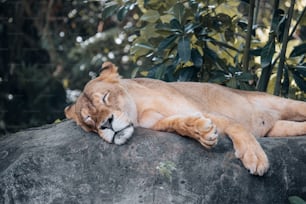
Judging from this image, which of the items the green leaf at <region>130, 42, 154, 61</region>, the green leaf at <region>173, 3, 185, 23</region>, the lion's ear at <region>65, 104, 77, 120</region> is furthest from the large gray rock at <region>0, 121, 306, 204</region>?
the green leaf at <region>130, 42, 154, 61</region>

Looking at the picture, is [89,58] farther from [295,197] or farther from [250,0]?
[295,197]

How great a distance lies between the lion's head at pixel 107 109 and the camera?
4730 mm

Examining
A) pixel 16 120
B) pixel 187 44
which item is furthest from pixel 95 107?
pixel 16 120

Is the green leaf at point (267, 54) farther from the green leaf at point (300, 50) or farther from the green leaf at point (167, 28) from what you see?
the green leaf at point (167, 28)

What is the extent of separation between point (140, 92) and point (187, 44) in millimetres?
1147

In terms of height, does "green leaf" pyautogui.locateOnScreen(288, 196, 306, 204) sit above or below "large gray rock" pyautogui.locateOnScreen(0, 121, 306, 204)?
below

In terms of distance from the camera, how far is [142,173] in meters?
4.55

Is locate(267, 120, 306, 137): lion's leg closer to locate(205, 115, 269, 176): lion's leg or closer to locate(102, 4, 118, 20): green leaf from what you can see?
locate(205, 115, 269, 176): lion's leg

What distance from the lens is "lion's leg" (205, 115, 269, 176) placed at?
4594 mm

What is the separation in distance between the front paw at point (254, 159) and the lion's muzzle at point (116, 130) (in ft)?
2.26

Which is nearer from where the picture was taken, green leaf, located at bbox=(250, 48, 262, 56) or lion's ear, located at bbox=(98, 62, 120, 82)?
lion's ear, located at bbox=(98, 62, 120, 82)

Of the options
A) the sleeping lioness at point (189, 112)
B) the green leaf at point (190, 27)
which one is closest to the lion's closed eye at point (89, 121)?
the sleeping lioness at point (189, 112)

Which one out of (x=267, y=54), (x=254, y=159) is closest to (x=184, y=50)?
(x=267, y=54)

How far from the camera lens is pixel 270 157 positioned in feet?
15.6
